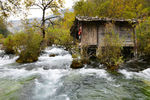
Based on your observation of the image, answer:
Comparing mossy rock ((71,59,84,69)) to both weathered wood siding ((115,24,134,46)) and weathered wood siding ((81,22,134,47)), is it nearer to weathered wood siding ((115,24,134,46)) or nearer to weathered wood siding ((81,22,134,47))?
weathered wood siding ((81,22,134,47))

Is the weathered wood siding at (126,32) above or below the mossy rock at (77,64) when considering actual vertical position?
above

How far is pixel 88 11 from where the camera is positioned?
2273 centimetres

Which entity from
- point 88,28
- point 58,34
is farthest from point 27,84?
point 58,34

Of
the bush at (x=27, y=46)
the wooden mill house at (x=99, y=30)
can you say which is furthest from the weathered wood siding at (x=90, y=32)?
the bush at (x=27, y=46)

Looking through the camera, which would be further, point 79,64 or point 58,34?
point 58,34

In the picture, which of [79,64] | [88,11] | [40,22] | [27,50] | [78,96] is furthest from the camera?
[88,11]

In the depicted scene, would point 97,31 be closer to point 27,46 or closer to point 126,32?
point 126,32

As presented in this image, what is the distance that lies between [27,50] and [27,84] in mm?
5406

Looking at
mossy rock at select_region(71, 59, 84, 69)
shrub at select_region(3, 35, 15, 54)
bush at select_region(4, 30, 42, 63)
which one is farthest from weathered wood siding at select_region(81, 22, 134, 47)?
shrub at select_region(3, 35, 15, 54)

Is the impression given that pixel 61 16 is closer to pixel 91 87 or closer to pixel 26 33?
pixel 26 33

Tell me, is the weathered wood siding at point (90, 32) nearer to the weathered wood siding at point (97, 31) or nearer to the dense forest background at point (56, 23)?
the weathered wood siding at point (97, 31)

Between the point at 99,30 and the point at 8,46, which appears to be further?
the point at 8,46

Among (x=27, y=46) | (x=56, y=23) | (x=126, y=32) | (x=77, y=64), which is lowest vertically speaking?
(x=77, y=64)

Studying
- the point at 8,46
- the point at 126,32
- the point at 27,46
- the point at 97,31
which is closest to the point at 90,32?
the point at 97,31
